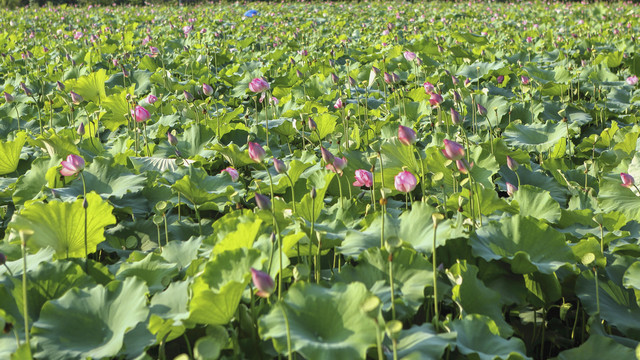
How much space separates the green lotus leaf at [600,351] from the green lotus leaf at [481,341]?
0.12 meters

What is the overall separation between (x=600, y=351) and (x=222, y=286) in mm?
712

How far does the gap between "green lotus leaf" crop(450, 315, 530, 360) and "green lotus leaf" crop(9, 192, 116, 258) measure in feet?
2.76

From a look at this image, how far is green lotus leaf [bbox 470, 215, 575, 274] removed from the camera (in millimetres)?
1255

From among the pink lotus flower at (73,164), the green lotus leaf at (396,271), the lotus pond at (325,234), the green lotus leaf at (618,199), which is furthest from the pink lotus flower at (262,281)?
the green lotus leaf at (618,199)

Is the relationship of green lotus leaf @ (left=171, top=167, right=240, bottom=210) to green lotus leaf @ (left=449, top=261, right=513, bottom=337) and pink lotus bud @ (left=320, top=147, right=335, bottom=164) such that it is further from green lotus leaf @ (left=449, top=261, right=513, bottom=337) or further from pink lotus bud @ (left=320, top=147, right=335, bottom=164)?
green lotus leaf @ (left=449, top=261, right=513, bottom=337)

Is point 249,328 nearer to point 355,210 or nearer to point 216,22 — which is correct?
point 355,210

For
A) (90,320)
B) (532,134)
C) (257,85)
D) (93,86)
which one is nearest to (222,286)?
(90,320)

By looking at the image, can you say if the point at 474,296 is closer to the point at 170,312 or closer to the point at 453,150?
the point at 453,150

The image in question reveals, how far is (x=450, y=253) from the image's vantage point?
1335 mm

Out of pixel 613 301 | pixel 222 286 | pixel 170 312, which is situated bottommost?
pixel 613 301

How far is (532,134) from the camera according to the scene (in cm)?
233

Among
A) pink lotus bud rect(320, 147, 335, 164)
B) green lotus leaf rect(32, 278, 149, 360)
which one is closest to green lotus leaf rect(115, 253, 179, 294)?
green lotus leaf rect(32, 278, 149, 360)

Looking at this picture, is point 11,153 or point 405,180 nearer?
point 405,180

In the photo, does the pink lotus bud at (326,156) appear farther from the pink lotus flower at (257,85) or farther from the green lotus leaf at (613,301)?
the pink lotus flower at (257,85)
